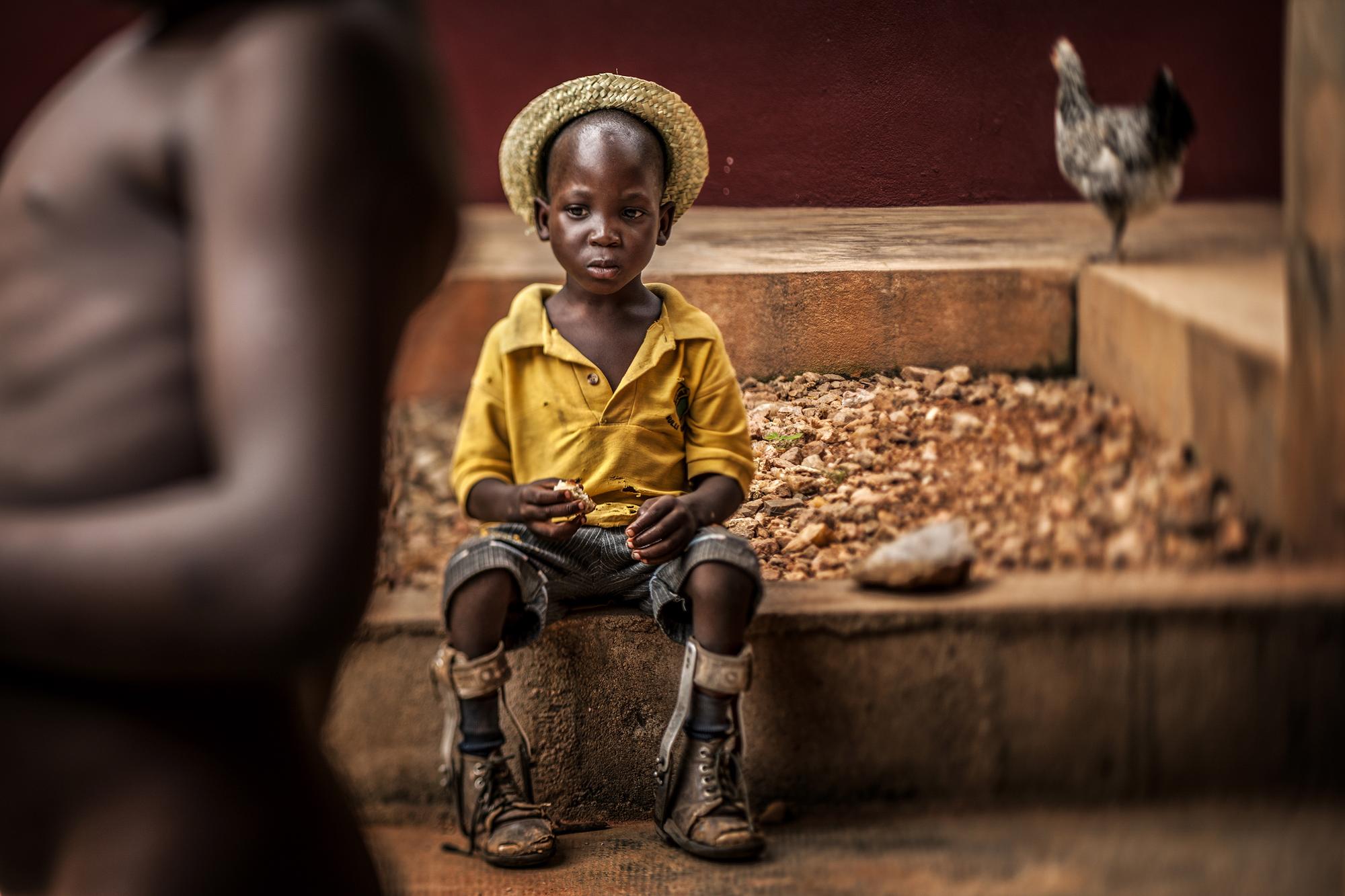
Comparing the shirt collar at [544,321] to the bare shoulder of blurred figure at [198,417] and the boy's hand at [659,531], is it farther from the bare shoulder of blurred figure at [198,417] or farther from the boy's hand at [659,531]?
the bare shoulder of blurred figure at [198,417]

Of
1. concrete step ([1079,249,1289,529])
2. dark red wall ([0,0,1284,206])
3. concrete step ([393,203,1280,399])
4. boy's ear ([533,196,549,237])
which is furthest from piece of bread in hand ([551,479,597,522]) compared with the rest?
concrete step ([1079,249,1289,529])

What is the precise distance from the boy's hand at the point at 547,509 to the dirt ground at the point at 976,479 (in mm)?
168

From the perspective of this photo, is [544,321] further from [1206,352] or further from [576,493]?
[1206,352]

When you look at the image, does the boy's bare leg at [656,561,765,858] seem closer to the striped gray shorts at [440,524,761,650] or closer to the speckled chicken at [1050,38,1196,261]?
the striped gray shorts at [440,524,761,650]

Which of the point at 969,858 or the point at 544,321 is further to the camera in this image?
the point at 544,321

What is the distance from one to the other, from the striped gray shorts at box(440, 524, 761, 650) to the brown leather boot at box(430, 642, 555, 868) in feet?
0.25

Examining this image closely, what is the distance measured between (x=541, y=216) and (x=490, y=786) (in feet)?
2.48

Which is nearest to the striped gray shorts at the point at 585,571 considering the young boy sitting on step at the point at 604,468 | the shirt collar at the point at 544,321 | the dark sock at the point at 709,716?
the young boy sitting on step at the point at 604,468

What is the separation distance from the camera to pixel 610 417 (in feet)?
5.84

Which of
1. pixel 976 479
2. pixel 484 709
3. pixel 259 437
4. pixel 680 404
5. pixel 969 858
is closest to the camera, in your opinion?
pixel 259 437

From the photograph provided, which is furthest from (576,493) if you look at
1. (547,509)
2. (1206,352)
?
(1206,352)

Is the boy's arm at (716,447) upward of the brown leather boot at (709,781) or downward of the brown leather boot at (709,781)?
upward

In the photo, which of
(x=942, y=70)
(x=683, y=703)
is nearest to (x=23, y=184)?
(x=942, y=70)

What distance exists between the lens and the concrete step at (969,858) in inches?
51.0
